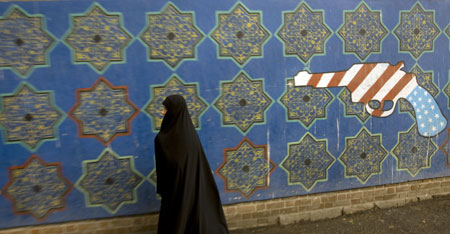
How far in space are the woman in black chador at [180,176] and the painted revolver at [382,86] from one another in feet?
5.02

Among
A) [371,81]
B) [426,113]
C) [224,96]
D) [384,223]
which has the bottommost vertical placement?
[384,223]

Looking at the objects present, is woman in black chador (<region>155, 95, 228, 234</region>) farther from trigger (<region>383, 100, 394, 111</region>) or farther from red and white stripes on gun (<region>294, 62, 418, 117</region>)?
trigger (<region>383, 100, 394, 111</region>)

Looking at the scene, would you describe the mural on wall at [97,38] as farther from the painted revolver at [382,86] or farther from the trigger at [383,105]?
the trigger at [383,105]

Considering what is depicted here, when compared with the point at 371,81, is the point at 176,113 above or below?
below

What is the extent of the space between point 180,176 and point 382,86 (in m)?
2.64

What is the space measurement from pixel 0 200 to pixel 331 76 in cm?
350

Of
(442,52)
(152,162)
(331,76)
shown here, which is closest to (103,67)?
(152,162)

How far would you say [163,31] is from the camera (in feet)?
9.74

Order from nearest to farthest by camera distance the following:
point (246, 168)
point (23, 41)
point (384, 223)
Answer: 1. point (23, 41)
2. point (246, 168)
3. point (384, 223)

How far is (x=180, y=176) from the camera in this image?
2.38 meters

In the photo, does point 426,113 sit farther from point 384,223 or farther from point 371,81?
point 384,223

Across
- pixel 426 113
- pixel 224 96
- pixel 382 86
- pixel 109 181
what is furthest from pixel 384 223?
pixel 109 181

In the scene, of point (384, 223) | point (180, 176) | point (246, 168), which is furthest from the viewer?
point (384, 223)

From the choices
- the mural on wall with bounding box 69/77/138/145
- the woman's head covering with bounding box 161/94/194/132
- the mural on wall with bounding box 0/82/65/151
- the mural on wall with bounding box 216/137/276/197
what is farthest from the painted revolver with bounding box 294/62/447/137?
the mural on wall with bounding box 0/82/65/151
